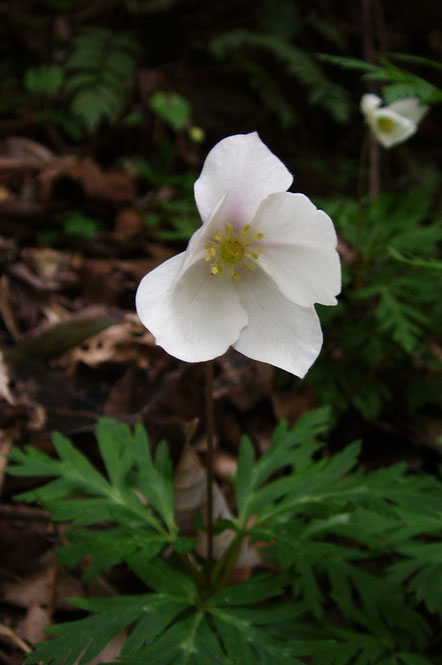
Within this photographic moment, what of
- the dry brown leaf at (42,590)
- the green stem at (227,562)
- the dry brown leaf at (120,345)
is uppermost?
the dry brown leaf at (120,345)

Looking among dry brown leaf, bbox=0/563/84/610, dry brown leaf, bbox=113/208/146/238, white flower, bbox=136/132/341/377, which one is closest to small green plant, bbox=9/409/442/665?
dry brown leaf, bbox=0/563/84/610

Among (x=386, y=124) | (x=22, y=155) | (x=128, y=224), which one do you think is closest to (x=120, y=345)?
(x=128, y=224)

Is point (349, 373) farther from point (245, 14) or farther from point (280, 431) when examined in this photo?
point (245, 14)

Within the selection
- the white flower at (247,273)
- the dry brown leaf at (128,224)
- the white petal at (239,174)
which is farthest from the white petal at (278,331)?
the dry brown leaf at (128,224)

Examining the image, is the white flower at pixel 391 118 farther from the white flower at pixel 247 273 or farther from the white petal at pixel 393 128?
the white flower at pixel 247 273

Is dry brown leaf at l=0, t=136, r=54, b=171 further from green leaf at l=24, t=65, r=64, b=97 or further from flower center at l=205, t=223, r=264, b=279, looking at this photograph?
flower center at l=205, t=223, r=264, b=279

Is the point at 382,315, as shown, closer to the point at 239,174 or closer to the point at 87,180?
the point at 239,174
